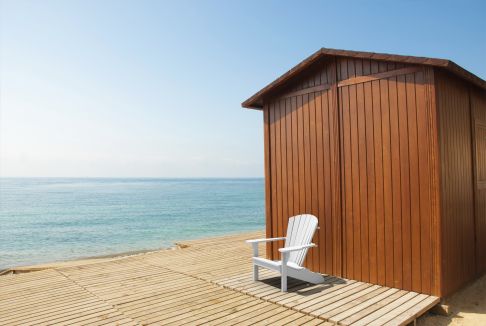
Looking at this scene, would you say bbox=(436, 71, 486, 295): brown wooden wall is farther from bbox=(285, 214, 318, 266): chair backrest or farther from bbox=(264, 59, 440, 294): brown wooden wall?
bbox=(285, 214, 318, 266): chair backrest

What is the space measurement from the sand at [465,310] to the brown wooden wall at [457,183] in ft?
0.44

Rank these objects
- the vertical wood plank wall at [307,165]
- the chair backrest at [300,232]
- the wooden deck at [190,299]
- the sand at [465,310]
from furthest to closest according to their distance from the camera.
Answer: the vertical wood plank wall at [307,165]
the chair backrest at [300,232]
the sand at [465,310]
the wooden deck at [190,299]

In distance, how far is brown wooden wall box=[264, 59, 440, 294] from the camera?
151 inches

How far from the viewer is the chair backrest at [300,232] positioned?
448 cm

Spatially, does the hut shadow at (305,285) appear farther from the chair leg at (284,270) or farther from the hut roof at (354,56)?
the hut roof at (354,56)

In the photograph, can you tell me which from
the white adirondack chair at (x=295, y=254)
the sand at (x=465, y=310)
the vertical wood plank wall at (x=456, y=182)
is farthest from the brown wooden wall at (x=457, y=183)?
the white adirondack chair at (x=295, y=254)

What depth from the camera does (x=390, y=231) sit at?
412cm

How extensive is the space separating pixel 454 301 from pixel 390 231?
114 cm

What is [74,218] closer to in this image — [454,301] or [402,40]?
[402,40]

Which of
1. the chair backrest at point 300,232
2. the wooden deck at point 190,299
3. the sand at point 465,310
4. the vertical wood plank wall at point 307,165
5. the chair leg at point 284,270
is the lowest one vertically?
the sand at point 465,310

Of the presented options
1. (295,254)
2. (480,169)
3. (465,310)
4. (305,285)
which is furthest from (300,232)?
(480,169)

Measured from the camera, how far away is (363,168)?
4410 millimetres

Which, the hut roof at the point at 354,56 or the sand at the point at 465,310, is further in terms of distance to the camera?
the hut roof at the point at 354,56

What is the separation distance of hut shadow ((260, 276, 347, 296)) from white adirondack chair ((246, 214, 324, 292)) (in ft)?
0.28
